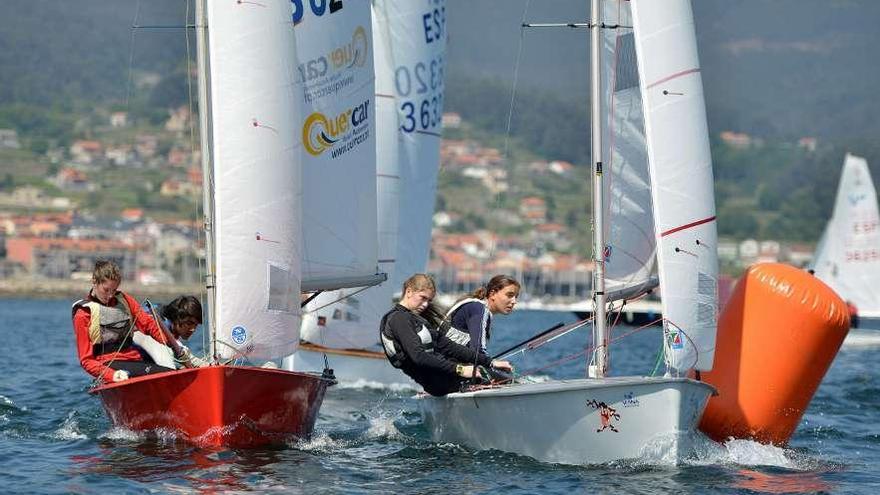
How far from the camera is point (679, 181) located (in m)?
10.4

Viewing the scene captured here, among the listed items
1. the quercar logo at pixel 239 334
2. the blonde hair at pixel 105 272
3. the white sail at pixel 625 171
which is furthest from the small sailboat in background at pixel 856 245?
the blonde hair at pixel 105 272

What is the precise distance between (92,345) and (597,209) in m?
3.53

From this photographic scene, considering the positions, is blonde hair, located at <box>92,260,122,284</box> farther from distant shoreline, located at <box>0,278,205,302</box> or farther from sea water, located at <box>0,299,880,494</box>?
distant shoreline, located at <box>0,278,205,302</box>

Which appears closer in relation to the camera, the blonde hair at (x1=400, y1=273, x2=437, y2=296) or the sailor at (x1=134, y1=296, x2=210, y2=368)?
the blonde hair at (x1=400, y1=273, x2=437, y2=296)

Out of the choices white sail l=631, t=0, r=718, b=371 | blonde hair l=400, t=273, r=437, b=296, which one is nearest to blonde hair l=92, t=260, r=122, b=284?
blonde hair l=400, t=273, r=437, b=296

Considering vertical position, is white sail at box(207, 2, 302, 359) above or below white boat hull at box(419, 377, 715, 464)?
above

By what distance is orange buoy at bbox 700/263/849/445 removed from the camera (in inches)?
428

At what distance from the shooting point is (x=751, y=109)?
157 metres

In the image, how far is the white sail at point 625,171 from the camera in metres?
11.2

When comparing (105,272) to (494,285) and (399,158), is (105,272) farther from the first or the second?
(399,158)

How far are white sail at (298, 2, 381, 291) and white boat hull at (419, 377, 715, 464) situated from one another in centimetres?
243

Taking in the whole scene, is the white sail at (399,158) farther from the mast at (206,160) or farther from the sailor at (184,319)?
the mast at (206,160)

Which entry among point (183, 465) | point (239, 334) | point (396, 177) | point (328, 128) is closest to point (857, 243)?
point (396, 177)

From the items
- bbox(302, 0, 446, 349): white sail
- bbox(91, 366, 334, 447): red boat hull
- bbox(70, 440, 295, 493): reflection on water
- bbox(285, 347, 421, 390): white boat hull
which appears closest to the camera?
bbox(70, 440, 295, 493): reflection on water
